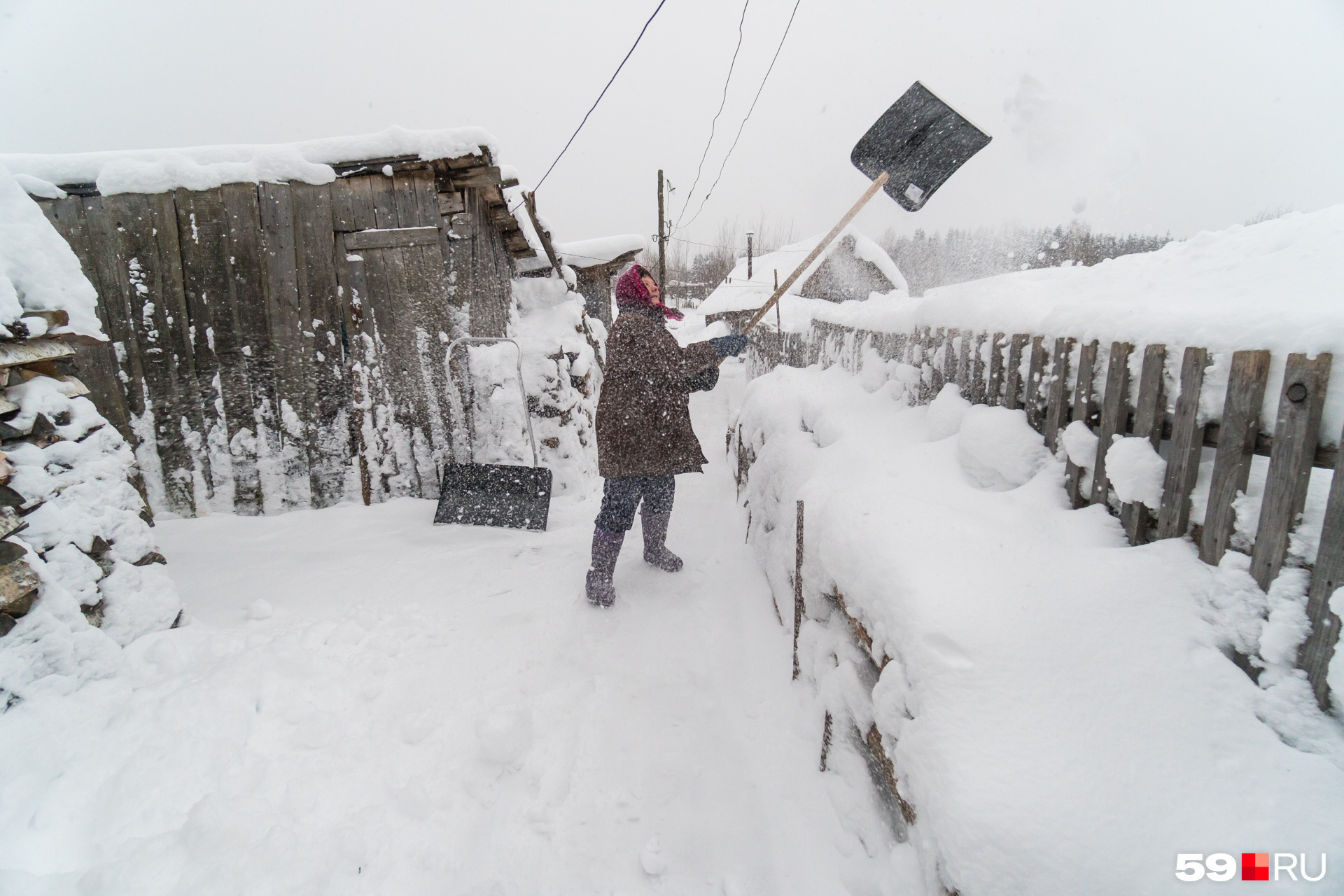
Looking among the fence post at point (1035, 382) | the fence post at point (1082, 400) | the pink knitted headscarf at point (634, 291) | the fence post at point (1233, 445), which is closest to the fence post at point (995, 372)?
the fence post at point (1035, 382)

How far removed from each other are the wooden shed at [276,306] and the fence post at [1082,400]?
14.0ft

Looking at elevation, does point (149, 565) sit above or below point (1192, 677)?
below

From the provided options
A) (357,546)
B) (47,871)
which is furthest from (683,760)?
(357,546)

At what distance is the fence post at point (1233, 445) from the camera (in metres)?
1.31

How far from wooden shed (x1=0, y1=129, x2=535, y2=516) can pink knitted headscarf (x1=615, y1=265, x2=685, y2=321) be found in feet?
7.36

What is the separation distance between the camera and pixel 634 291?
2.96m

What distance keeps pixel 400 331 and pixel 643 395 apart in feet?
9.15

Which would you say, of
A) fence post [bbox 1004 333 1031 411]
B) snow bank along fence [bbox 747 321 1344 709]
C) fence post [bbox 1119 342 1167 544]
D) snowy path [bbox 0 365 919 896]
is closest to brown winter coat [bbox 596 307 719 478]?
snowy path [bbox 0 365 919 896]

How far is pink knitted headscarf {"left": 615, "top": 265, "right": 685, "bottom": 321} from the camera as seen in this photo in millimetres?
2959

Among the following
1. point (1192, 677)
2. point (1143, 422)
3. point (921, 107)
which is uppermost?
point (921, 107)

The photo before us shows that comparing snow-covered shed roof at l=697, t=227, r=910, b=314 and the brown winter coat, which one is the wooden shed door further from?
snow-covered shed roof at l=697, t=227, r=910, b=314

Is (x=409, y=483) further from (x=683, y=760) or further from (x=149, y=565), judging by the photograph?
(x=683, y=760)

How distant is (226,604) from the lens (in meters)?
2.74

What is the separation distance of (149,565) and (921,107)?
17.8 ft
